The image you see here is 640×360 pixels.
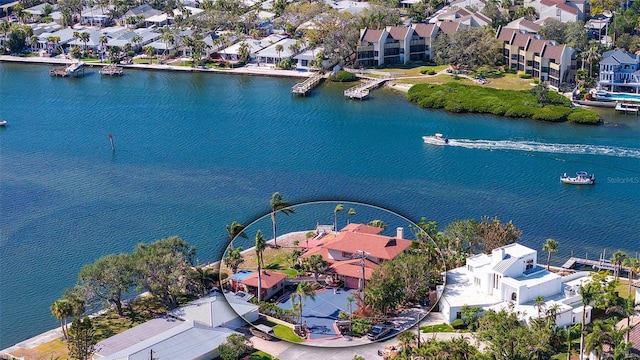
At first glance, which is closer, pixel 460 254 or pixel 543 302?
pixel 543 302

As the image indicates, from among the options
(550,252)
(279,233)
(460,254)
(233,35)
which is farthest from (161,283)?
(233,35)

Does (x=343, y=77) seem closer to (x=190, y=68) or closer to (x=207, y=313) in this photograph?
(x=190, y=68)

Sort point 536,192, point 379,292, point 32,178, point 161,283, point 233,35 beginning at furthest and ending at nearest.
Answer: point 233,35 → point 32,178 → point 536,192 → point 161,283 → point 379,292

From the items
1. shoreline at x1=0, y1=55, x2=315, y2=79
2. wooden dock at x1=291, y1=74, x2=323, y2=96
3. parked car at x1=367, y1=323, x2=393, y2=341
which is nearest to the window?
parked car at x1=367, y1=323, x2=393, y2=341

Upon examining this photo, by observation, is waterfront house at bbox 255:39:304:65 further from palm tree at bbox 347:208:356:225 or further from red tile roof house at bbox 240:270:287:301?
red tile roof house at bbox 240:270:287:301

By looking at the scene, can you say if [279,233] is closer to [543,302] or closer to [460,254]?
[543,302]

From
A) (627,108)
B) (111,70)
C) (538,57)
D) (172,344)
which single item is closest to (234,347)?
(172,344)
